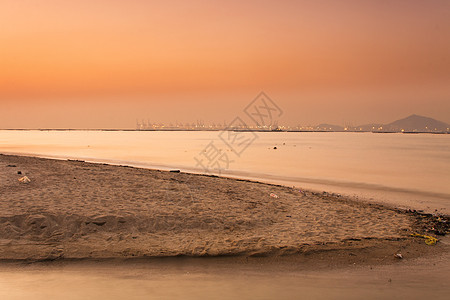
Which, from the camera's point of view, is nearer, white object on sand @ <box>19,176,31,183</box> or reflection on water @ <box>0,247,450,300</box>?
reflection on water @ <box>0,247,450,300</box>

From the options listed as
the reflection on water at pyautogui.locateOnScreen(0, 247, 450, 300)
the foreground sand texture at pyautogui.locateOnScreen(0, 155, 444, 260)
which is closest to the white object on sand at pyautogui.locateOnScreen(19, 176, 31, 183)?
the foreground sand texture at pyautogui.locateOnScreen(0, 155, 444, 260)

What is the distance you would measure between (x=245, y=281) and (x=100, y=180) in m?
10.7

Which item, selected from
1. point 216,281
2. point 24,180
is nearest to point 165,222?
point 216,281

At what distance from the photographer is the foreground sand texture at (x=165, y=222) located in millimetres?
9594

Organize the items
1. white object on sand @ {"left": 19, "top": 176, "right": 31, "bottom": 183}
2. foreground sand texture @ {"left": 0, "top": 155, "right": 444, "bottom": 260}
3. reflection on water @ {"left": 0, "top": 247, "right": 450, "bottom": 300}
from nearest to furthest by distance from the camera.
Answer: reflection on water @ {"left": 0, "top": 247, "right": 450, "bottom": 300}
foreground sand texture @ {"left": 0, "top": 155, "right": 444, "bottom": 260}
white object on sand @ {"left": 19, "top": 176, "right": 31, "bottom": 183}

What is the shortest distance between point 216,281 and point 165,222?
3.74 meters

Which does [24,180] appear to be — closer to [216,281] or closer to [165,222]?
[165,222]

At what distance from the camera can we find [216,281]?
8148mm

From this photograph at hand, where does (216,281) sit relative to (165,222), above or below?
below

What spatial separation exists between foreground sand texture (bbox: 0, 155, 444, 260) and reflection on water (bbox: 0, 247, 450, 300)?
0.62m

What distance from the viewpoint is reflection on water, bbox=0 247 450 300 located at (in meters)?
7.55

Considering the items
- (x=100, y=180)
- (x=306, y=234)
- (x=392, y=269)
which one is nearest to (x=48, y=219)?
(x=100, y=180)

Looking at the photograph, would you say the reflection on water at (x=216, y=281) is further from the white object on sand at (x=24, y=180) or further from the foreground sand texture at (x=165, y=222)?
the white object on sand at (x=24, y=180)

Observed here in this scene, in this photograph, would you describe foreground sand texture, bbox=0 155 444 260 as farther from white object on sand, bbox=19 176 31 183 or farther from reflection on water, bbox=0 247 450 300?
reflection on water, bbox=0 247 450 300
